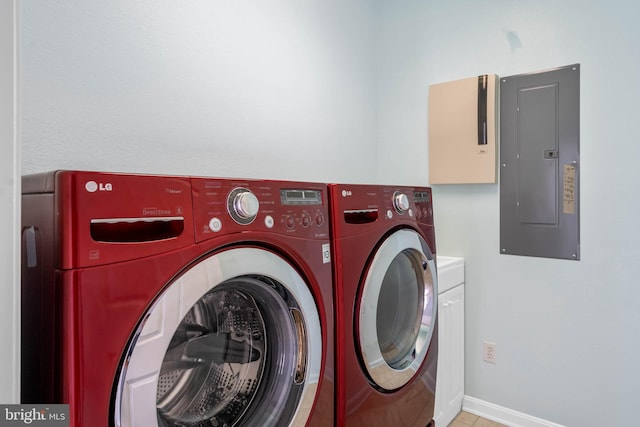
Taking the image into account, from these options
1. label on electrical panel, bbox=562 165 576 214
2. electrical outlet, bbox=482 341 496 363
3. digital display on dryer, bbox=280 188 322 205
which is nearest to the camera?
digital display on dryer, bbox=280 188 322 205

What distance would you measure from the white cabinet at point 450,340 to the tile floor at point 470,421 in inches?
1.3

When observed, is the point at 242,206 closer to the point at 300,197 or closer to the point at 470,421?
the point at 300,197

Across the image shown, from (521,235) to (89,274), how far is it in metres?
2.07

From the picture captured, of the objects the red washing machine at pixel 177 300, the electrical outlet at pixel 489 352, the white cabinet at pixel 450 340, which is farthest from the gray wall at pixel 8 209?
the electrical outlet at pixel 489 352

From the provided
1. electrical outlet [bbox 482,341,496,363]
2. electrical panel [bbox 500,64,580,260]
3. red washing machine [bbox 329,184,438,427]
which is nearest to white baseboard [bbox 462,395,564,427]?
electrical outlet [bbox 482,341,496,363]

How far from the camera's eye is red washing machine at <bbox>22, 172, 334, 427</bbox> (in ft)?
2.12

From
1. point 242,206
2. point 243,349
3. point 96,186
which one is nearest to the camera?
point 96,186

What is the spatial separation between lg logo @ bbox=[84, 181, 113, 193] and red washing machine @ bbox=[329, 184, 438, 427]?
0.66 meters

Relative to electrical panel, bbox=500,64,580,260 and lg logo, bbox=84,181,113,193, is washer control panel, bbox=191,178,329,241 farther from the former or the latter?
electrical panel, bbox=500,64,580,260

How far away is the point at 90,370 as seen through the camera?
65 cm

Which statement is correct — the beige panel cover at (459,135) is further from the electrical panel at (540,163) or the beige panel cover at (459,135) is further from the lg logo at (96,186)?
the lg logo at (96,186)

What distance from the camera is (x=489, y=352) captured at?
7.16 ft

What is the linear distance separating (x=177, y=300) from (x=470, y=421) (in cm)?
205

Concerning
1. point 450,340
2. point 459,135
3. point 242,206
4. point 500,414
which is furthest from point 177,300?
point 500,414
